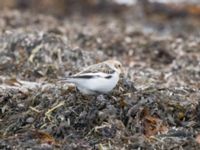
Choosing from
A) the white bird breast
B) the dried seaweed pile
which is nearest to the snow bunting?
the white bird breast

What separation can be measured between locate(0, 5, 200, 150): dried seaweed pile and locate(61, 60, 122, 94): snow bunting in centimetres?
15

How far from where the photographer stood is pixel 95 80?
6.59 metres

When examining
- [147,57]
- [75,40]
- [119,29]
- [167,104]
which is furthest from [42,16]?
[167,104]

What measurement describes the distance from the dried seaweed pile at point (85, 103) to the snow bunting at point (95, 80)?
15cm

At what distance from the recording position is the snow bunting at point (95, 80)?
259 inches

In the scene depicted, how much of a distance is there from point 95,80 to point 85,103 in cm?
28

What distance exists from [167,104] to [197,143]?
79 centimetres

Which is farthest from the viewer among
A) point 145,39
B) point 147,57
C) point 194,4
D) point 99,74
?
point 194,4

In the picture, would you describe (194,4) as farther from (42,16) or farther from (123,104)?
(123,104)

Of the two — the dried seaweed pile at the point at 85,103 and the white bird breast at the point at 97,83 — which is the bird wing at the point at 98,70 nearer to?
the white bird breast at the point at 97,83

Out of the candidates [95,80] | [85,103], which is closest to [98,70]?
[95,80]

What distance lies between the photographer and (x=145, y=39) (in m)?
11.9

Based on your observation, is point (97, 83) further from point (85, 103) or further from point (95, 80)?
point (85, 103)

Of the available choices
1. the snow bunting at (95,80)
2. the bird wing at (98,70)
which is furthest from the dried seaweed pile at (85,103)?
the bird wing at (98,70)
